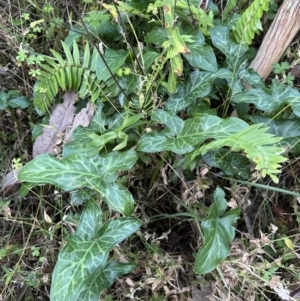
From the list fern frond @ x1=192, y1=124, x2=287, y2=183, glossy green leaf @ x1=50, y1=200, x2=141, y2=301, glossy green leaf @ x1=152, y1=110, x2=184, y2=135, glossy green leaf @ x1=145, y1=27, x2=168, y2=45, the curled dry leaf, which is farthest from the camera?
the curled dry leaf

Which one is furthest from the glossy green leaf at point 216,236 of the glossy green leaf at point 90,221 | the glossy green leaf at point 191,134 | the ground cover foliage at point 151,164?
the glossy green leaf at point 90,221

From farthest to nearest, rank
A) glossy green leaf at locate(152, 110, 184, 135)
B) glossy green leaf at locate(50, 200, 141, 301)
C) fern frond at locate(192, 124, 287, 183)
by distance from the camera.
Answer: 1. glossy green leaf at locate(152, 110, 184, 135)
2. glossy green leaf at locate(50, 200, 141, 301)
3. fern frond at locate(192, 124, 287, 183)

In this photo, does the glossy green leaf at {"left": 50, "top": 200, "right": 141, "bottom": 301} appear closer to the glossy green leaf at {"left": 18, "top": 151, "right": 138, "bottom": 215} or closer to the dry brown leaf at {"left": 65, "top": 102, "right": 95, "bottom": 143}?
the glossy green leaf at {"left": 18, "top": 151, "right": 138, "bottom": 215}

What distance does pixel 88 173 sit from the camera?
44.5 inches

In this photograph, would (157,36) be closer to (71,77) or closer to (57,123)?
(71,77)

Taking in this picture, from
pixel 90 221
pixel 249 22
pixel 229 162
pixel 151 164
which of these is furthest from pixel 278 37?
pixel 90 221

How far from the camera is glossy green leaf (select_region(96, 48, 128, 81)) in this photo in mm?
1297

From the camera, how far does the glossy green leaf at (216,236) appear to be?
3.46ft

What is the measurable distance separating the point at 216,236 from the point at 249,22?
0.59 meters

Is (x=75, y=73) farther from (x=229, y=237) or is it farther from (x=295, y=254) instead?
(x=295, y=254)

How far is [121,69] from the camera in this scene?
1288 mm

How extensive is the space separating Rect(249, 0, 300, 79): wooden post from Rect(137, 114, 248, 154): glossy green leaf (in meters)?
0.36

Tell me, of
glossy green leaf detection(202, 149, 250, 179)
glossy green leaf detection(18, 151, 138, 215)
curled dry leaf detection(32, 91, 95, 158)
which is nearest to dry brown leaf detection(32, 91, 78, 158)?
curled dry leaf detection(32, 91, 95, 158)

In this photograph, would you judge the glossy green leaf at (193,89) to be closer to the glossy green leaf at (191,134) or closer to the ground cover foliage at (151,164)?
the ground cover foliage at (151,164)
